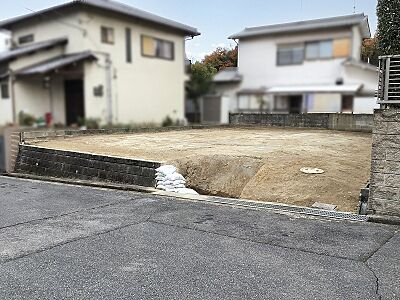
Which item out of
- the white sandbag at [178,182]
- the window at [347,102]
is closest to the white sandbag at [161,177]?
the white sandbag at [178,182]

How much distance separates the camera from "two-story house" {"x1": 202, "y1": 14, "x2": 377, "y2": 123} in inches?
122

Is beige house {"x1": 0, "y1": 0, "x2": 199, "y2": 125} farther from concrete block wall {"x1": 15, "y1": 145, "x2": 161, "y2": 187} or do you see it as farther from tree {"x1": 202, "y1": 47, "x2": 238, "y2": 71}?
concrete block wall {"x1": 15, "y1": 145, "x2": 161, "y2": 187}

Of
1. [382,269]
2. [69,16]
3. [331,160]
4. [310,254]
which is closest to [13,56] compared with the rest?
[69,16]

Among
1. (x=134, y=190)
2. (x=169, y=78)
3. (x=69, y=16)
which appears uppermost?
(x=69, y=16)

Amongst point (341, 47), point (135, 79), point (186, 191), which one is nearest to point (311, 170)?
point (186, 191)

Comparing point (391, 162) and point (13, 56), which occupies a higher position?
point (13, 56)

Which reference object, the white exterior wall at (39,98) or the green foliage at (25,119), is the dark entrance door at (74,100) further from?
the green foliage at (25,119)

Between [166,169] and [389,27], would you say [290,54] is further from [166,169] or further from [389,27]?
[166,169]

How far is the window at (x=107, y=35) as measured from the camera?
14.2ft

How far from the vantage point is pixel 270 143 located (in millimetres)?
11078

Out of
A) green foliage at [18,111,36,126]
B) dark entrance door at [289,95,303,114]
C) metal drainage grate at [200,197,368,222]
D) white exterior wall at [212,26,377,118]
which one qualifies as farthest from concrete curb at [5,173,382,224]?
green foliage at [18,111,36,126]

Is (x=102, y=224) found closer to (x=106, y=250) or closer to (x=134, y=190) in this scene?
(x=106, y=250)

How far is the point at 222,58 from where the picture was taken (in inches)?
165

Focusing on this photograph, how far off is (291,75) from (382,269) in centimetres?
208
